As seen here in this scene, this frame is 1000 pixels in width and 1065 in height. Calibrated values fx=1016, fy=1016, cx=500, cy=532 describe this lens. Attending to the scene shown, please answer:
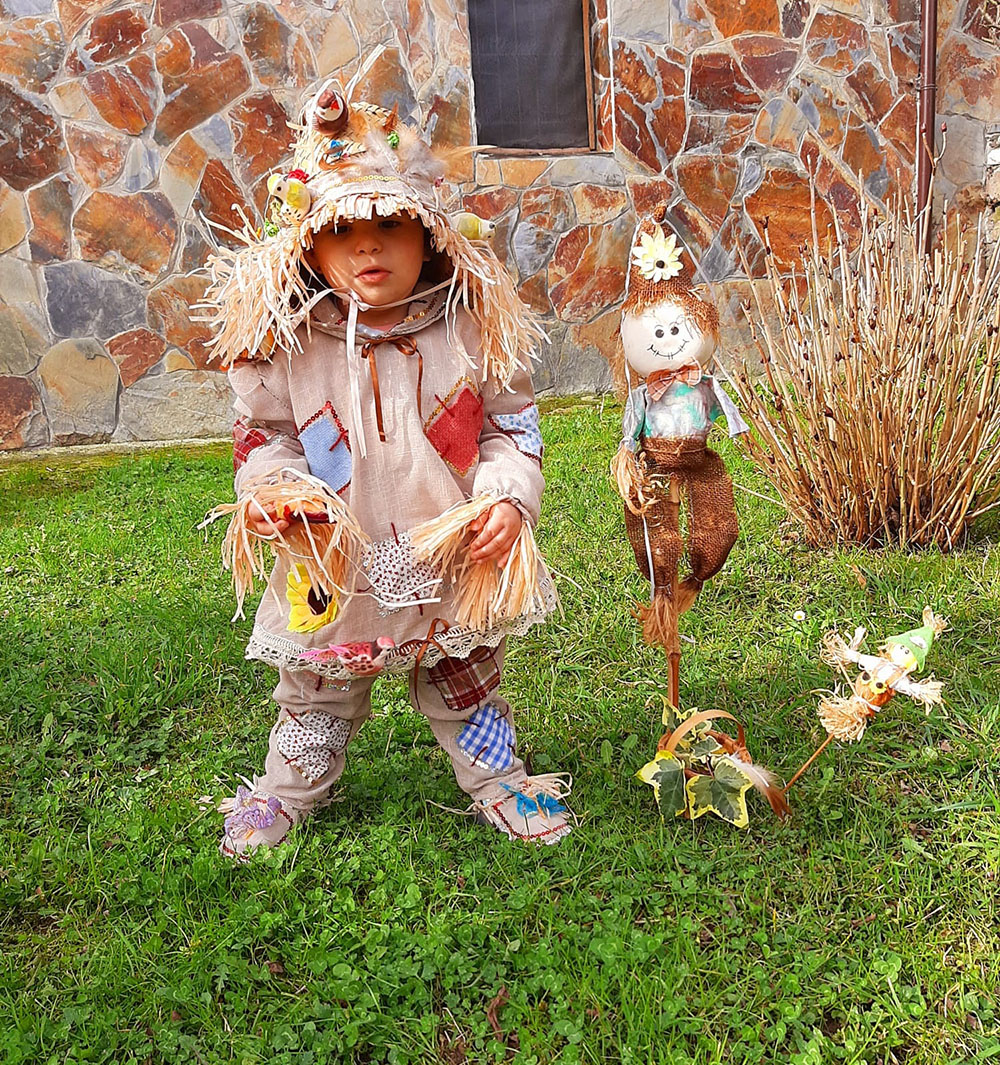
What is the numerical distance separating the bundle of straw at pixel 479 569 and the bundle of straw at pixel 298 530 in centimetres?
14

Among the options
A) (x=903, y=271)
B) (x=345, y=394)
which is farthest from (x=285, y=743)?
(x=903, y=271)

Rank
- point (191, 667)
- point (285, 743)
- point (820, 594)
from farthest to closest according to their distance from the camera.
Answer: point (820, 594) → point (191, 667) → point (285, 743)

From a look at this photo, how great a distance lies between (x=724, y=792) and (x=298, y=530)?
107 cm

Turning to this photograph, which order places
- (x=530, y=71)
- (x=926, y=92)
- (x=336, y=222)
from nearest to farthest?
(x=336, y=222) < (x=530, y=71) < (x=926, y=92)

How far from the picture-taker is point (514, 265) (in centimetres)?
593

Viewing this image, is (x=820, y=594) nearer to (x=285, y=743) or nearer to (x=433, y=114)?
(x=285, y=743)

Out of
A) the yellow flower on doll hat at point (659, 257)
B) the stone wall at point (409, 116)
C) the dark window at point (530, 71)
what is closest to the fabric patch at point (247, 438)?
the yellow flower on doll hat at point (659, 257)

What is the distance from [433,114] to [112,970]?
4.80 meters

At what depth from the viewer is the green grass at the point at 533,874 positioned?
1821 millimetres

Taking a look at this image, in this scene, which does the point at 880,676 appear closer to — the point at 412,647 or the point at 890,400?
the point at 412,647

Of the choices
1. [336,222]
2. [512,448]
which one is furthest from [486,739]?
[336,222]

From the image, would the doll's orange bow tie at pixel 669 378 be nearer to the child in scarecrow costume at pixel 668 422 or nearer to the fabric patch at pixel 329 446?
the child in scarecrow costume at pixel 668 422

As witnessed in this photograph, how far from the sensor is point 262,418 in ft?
6.61

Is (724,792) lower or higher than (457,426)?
lower
